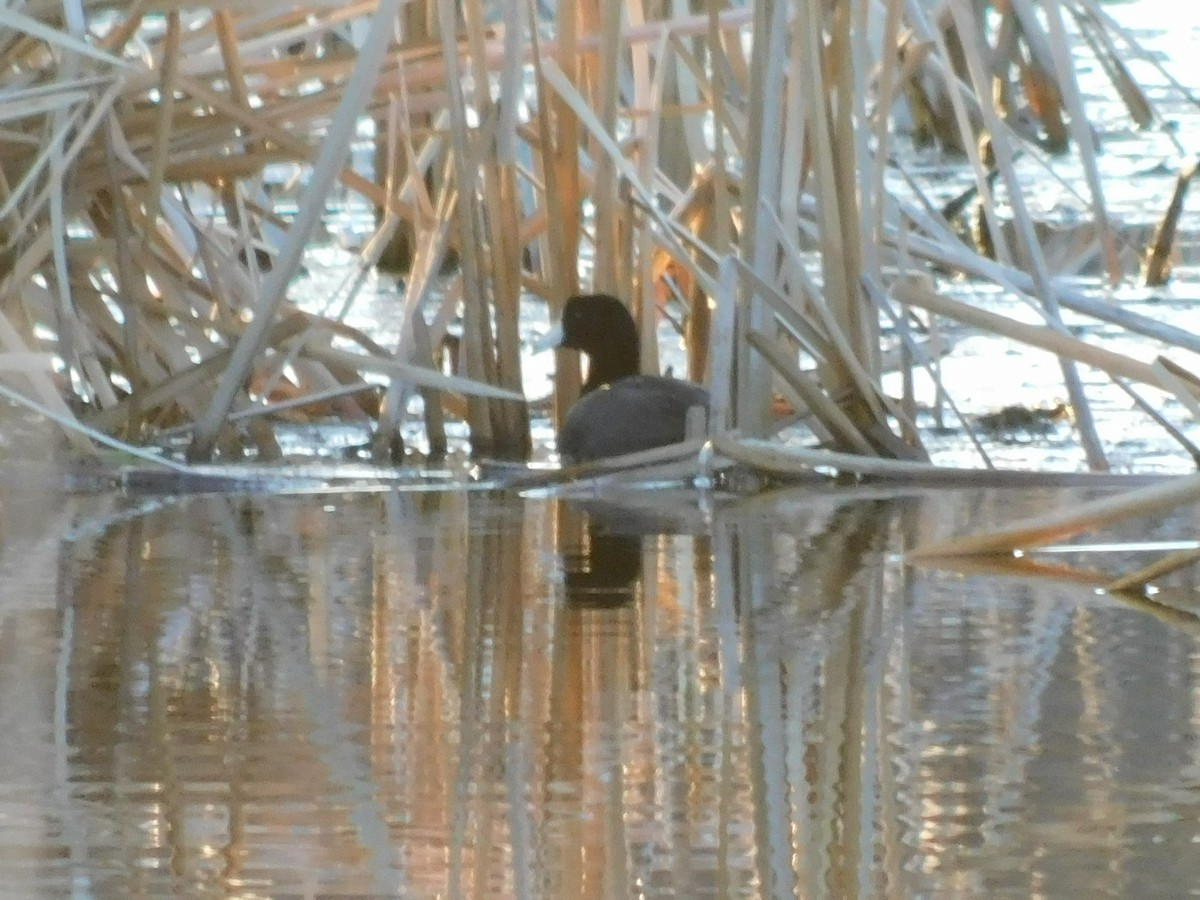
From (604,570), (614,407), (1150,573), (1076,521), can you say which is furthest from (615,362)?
(1150,573)

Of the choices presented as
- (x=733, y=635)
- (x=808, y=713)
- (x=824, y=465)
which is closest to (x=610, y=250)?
(x=824, y=465)

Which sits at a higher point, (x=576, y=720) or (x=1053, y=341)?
(x=1053, y=341)

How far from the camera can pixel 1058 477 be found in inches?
156

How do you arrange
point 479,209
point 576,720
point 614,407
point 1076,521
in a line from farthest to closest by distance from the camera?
1. point 614,407
2. point 479,209
3. point 1076,521
4. point 576,720

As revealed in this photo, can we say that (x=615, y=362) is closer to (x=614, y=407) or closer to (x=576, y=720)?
(x=614, y=407)

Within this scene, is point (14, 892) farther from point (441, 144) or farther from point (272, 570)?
point (441, 144)

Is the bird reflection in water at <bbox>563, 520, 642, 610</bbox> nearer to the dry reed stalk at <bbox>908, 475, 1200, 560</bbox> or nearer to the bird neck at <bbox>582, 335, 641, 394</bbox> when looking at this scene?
the dry reed stalk at <bbox>908, 475, 1200, 560</bbox>

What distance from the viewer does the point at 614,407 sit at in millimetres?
4609

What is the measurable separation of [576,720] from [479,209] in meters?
2.29

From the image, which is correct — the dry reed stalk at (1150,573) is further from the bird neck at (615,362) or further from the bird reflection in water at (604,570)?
the bird neck at (615,362)

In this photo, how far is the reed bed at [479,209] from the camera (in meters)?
4.09

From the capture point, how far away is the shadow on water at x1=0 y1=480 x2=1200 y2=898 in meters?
1.78

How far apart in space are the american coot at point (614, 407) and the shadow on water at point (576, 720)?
0.99 m

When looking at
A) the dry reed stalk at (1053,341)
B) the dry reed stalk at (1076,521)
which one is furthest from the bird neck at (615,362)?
the dry reed stalk at (1076,521)
